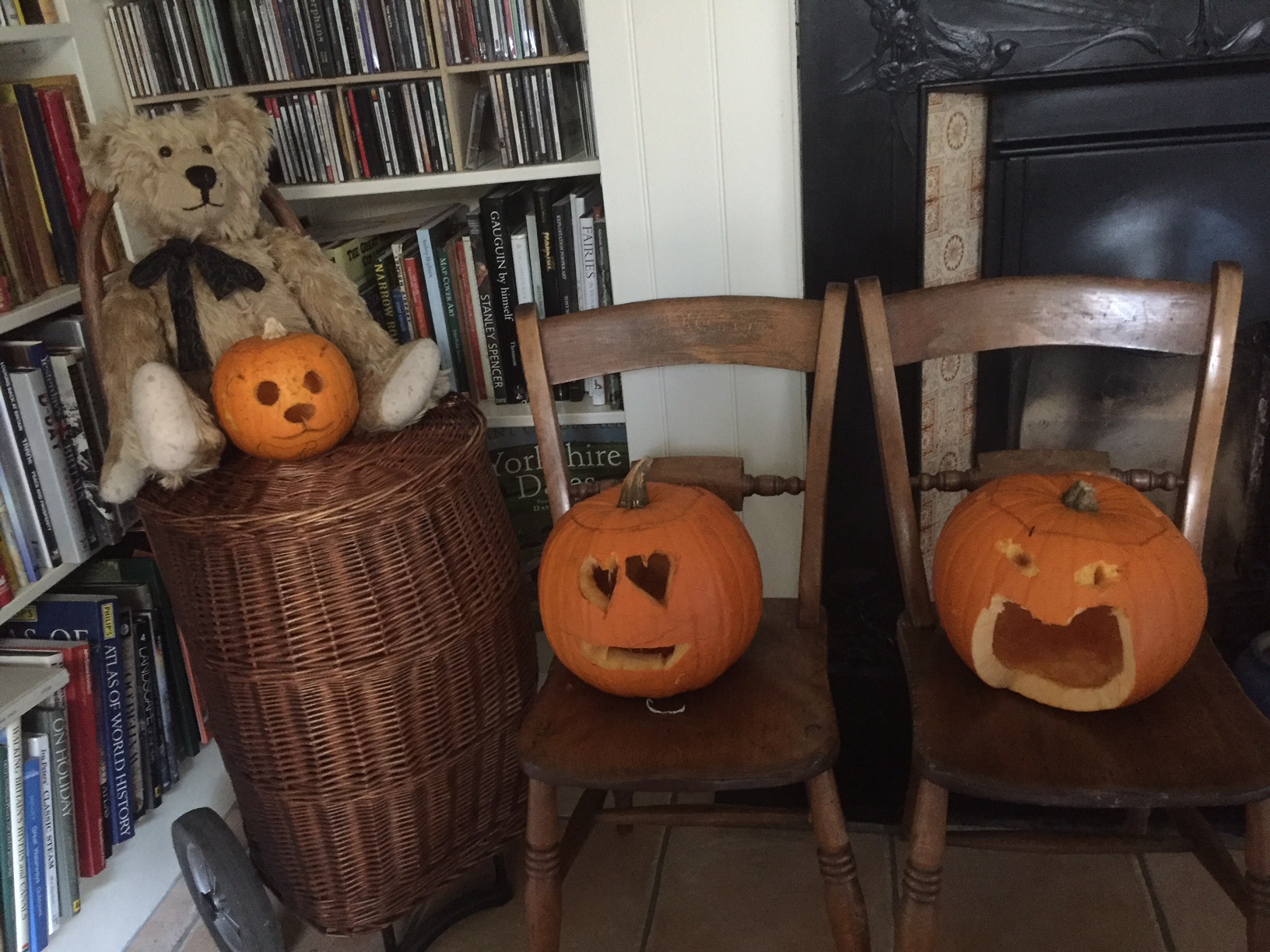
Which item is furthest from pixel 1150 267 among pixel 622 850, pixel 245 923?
pixel 245 923

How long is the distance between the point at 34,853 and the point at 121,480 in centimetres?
47

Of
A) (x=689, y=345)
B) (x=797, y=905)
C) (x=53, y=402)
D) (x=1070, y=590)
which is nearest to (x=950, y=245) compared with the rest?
(x=689, y=345)

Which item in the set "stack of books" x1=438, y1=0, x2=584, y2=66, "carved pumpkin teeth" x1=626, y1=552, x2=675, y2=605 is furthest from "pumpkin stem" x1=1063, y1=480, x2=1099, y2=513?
"stack of books" x1=438, y1=0, x2=584, y2=66

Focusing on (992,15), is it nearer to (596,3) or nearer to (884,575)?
(596,3)

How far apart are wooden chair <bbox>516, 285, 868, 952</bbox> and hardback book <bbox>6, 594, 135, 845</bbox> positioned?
60cm

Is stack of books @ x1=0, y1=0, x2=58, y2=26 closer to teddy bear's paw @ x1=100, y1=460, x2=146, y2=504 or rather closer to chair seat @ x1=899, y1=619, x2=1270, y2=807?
teddy bear's paw @ x1=100, y1=460, x2=146, y2=504

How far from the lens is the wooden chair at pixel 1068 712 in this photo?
885mm

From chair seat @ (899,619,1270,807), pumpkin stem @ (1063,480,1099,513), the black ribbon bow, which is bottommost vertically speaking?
chair seat @ (899,619,1270,807)

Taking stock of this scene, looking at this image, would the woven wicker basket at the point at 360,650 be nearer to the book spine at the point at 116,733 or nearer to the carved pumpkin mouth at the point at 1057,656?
the book spine at the point at 116,733

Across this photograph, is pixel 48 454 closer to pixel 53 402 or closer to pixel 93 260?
pixel 53 402

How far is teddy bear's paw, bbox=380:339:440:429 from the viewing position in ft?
3.68

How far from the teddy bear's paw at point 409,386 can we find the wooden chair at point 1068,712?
0.46 meters

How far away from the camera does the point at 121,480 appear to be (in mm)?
1111

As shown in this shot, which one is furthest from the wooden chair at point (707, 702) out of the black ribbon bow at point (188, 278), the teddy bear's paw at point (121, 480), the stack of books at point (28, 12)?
the stack of books at point (28, 12)
